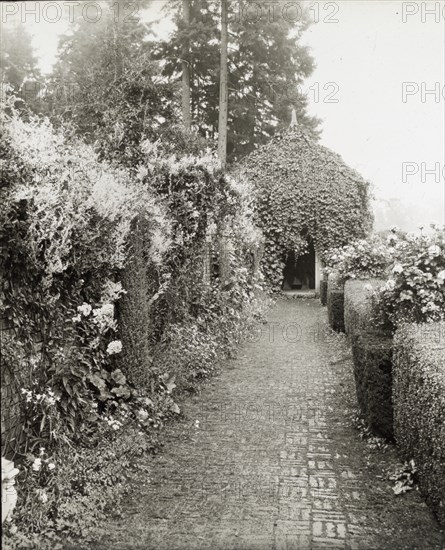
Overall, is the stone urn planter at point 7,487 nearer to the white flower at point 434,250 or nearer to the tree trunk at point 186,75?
the white flower at point 434,250

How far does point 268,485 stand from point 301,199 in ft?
53.2

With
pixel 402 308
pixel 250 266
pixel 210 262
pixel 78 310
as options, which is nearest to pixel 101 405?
pixel 78 310

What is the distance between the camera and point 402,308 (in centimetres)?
700

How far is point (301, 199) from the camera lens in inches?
796

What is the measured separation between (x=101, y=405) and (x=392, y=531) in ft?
11.2

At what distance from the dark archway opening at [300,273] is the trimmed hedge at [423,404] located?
1851 cm

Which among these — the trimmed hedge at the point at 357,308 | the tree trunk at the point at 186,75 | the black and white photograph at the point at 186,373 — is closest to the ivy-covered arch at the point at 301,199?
the tree trunk at the point at 186,75

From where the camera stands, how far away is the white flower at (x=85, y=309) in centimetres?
559

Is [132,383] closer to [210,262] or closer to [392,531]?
[392,531]
